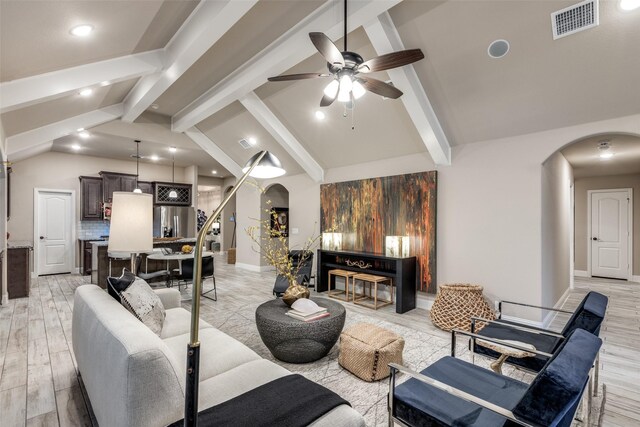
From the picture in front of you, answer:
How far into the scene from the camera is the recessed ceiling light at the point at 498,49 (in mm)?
3025

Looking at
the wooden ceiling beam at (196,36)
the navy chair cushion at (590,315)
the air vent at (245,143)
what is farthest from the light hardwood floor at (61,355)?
the wooden ceiling beam at (196,36)

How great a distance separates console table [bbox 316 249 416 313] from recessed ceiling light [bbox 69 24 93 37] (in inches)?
172

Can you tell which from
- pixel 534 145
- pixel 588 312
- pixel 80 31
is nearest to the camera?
pixel 588 312

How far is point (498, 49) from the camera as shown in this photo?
309cm

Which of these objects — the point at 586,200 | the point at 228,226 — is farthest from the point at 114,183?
the point at 586,200

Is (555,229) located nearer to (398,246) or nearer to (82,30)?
(398,246)

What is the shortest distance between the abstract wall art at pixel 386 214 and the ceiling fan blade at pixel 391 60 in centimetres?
244

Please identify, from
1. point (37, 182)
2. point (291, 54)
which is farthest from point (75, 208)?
point (291, 54)

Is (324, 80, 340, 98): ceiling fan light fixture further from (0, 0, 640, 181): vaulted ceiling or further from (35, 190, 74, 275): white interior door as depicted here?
(35, 190, 74, 275): white interior door

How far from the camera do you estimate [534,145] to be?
3809 millimetres

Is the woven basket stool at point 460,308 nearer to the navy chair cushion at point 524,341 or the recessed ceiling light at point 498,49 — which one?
the navy chair cushion at point 524,341

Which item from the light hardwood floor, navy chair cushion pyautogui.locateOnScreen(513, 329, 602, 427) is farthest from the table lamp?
navy chair cushion pyautogui.locateOnScreen(513, 329, 602, 427)

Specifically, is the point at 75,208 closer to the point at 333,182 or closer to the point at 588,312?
the point at 333,182

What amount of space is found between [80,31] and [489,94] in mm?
4180
